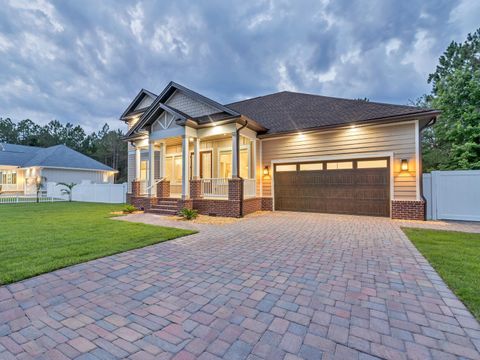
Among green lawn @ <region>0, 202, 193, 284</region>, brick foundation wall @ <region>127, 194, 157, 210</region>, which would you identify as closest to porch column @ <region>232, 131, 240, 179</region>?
green lawn @ <region>0, 202, 193, 284</region>

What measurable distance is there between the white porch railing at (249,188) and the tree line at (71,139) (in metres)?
33.5

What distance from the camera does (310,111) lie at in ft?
35.9

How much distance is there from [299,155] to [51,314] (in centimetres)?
943

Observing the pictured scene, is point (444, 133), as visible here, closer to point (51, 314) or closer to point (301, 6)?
point (301, 6)

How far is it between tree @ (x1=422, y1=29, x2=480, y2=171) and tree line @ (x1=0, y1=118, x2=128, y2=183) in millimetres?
40071

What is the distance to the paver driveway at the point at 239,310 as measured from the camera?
1.80m

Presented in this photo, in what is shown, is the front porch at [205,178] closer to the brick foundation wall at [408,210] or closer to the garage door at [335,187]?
the garage door at [335,187]

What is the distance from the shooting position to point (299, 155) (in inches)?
396

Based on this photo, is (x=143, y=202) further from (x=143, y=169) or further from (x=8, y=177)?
(x=8, y=177)

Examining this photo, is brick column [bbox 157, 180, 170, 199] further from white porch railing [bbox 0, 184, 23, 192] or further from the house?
white porch railing [bbox 0, 184, 23, 192]

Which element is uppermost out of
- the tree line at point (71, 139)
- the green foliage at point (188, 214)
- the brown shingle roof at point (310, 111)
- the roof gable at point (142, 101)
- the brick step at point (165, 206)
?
the tree line at point (71, 139)

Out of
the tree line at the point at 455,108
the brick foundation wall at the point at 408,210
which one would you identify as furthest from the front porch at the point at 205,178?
the tree line at the point at 455,108

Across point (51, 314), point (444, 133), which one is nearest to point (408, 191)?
point (444, 133)

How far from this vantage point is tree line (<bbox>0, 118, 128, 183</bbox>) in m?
38.6
